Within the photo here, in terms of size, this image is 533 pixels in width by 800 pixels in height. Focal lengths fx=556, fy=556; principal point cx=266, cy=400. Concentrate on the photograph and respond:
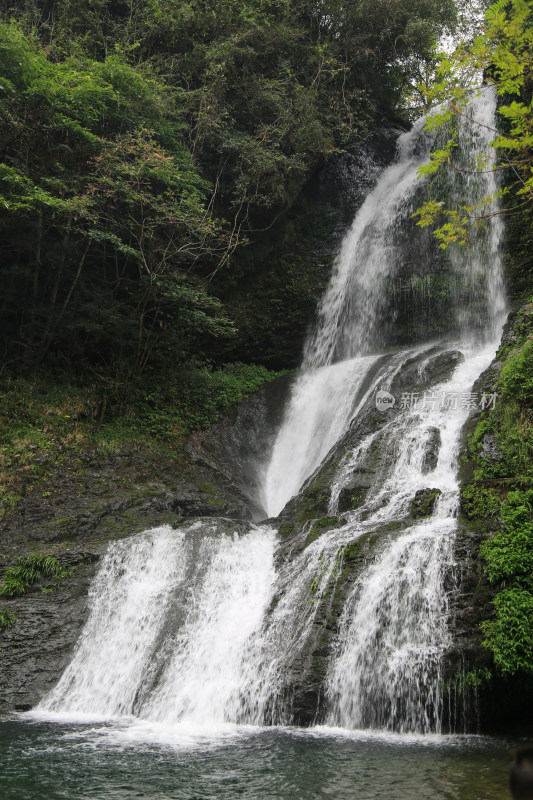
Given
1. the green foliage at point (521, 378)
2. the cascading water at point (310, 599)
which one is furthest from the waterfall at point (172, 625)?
the green foliage at point (521, 378)

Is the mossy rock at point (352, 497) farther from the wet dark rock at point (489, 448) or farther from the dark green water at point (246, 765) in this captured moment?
the dark green water at point (246, 765)

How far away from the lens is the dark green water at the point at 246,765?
3900 mm

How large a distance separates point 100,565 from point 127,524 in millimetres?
1634

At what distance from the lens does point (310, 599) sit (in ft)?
24.2

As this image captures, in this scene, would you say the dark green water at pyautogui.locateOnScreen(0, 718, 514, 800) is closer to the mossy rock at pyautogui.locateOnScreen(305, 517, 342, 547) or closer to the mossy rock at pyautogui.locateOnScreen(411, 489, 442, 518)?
the mossy rock at pyautogui.locateOnScreen(411, 489, 442, 518)

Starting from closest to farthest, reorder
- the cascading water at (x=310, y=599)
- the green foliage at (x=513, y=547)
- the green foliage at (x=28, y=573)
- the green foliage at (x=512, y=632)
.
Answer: the green foliage at (x=512, y=632) < the green foliage at (x=513, y=547) < the cascading water at (x=310, y=599) < the green foliage at (x=28, y=573)

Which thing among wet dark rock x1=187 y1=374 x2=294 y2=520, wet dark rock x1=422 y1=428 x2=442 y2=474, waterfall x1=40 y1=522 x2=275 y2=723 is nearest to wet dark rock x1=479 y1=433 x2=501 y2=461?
wet dark rock x1=422 y1=428 x2=442 y2=474

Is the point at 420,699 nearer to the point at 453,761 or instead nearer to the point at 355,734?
the point at 355,734

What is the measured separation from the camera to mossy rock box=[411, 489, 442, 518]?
312 inches

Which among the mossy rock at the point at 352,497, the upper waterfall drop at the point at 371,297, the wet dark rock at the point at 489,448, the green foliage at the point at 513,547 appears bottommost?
the green foliage at the point at 513,547

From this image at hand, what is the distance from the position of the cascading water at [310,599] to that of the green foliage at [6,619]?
110 centimetres

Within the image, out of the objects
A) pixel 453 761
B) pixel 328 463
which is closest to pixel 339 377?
pixel 328 463

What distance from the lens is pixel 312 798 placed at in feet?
12.5

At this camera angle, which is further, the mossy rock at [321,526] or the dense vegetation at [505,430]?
the mossy rock at [321,526]
